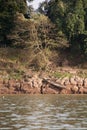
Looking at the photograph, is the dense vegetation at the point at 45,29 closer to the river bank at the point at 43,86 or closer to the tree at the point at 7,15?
the tree at the point at 7,15

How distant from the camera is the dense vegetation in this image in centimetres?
5888

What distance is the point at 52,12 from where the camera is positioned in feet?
201

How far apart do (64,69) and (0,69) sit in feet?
25.9

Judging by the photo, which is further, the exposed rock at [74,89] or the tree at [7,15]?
the tree at [7,15]

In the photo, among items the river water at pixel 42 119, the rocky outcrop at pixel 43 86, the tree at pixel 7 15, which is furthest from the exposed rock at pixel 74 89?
the river water at pixel 42 119

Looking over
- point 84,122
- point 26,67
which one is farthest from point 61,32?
point 84,122

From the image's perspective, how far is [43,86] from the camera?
53719 millimetres

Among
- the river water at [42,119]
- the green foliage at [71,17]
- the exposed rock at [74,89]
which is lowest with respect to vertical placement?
the exposed rock at [74,89]

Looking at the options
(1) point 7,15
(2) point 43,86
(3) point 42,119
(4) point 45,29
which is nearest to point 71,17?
(4) point 45,29

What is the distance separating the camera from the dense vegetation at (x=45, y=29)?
58875 millimetres

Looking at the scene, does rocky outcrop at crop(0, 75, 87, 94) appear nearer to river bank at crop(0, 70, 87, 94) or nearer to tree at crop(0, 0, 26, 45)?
river bank at crop(0, 70, 87, 94)

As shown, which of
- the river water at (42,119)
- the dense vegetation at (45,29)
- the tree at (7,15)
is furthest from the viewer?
the tree at (7,15)

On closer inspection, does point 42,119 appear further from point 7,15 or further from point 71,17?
point 7,15

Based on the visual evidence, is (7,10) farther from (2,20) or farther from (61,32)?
(61,32)
